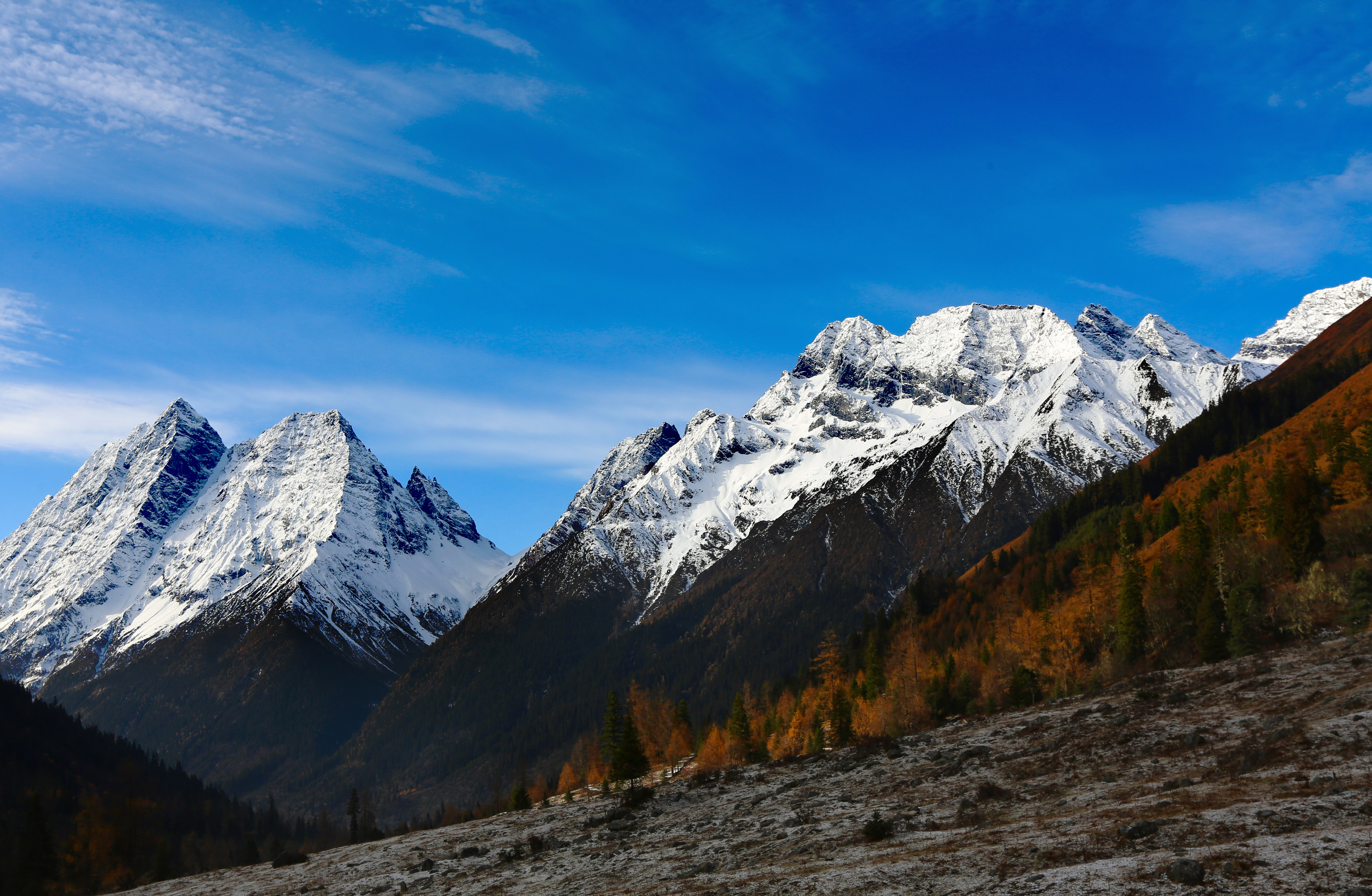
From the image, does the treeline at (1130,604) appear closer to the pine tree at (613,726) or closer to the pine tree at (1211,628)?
the pine tree at (1211,628)

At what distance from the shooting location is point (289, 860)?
231ft

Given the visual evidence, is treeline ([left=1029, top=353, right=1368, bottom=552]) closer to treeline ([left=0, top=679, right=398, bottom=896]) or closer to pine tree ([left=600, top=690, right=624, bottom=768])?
pine tree ([left=600, top=690, right=624, bottom=768])

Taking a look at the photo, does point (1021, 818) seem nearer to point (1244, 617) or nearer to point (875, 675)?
point (1244, 617)

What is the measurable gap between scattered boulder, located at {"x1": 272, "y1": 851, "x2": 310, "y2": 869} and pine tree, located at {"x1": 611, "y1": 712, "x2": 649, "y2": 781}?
83.8 ft

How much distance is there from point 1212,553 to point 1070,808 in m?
60.8

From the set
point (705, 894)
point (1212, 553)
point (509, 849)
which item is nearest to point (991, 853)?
point (705, 894)

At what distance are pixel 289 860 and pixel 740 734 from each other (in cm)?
5180

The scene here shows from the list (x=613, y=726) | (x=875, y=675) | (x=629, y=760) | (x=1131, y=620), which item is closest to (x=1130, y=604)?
(x=1131, y=620)

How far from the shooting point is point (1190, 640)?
255 feet

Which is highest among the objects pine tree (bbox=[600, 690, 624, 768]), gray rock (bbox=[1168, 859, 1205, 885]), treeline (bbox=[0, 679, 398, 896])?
pine tree (bbox=[600, 690, 624, 768])

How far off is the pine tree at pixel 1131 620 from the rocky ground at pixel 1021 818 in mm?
17302

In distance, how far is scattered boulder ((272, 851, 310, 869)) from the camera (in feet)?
227

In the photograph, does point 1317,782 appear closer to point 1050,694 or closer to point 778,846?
point 778,846

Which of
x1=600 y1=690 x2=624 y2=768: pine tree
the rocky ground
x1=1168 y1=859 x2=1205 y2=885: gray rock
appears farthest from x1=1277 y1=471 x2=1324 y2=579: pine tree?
x1=1168 y1=859 x2=1205 y2=885: gray rock
